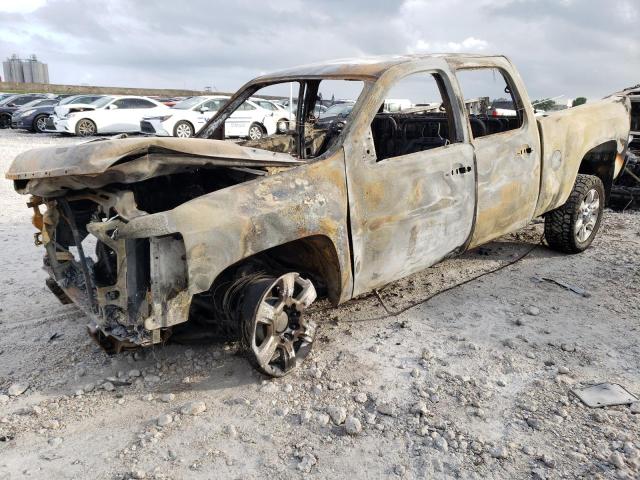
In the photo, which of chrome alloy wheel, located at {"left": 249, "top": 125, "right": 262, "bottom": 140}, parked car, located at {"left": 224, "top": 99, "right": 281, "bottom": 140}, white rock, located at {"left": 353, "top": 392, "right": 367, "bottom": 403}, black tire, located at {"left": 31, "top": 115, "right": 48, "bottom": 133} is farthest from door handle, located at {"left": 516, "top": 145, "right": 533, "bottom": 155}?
black tire, located at {"left": 31, "top": 115, "right": 48, "bottom": 133}

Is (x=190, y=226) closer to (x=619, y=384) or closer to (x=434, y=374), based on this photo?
(x=434, y=374)

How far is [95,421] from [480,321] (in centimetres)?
266

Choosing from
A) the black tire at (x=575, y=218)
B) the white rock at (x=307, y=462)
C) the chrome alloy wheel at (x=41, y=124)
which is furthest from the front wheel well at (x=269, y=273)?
the chrome alloy wheel at (x=41, y=124)

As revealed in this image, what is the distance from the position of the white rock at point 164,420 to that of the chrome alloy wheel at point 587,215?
4261 mm

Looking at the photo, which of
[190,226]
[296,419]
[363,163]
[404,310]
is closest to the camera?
[190,226]

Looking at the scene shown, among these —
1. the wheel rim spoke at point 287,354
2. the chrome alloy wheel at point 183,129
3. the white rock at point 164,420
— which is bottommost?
the white rock at point 164,420

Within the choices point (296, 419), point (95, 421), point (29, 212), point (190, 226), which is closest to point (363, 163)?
point (190, 226)

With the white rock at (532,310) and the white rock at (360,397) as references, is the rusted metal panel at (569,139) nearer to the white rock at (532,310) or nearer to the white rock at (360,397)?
the white rock at (532,310)

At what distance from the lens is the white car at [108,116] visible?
60.2 feet

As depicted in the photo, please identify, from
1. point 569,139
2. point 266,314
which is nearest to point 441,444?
point 266,314

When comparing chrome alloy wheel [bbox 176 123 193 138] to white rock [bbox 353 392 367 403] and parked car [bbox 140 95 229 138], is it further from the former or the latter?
white rock [bbox 353 392 367 403]

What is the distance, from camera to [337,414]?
2.84 metres

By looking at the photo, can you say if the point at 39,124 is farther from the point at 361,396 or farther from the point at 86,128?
the point at 361,396

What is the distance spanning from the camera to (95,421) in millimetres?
2873
